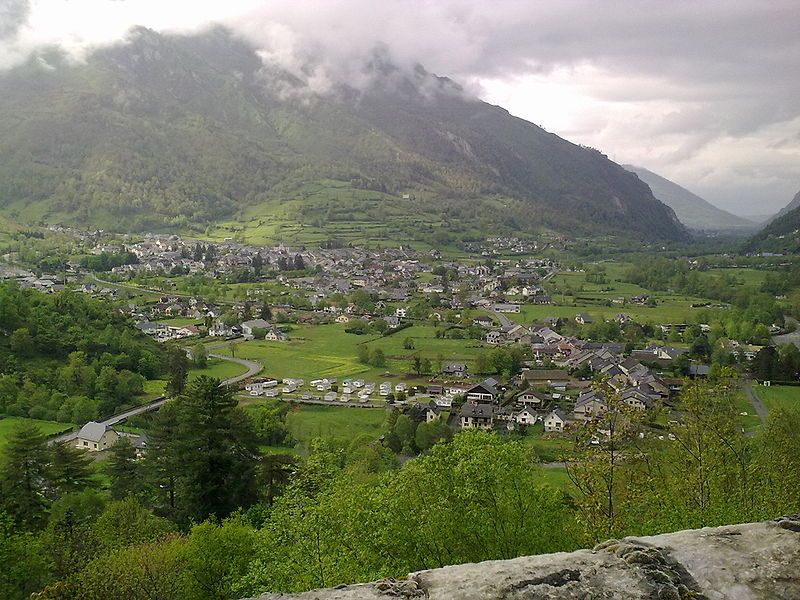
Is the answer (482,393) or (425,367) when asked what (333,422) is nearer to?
(482,393)

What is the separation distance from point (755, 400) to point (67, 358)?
67.8 m

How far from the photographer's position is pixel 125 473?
3306cm

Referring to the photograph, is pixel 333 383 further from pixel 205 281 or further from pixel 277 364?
pixel 205 281

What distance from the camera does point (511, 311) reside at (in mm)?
107250

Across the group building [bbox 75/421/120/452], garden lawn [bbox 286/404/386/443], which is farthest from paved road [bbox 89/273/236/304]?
building [bbox 75/421/120/452]

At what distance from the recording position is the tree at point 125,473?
3103 centimetres

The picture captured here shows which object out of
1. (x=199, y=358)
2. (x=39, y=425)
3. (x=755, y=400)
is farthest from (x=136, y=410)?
(x=755, y=400)

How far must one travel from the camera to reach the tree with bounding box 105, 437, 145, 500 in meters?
31.0

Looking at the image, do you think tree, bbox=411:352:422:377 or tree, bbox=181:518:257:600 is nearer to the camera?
tree, bbox=181:518:257:600

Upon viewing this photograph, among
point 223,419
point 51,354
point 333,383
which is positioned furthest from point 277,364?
point 223,419

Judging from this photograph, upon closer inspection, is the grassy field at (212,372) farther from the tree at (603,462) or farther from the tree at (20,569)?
the tree at (603,462)

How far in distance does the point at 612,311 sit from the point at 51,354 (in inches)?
3336

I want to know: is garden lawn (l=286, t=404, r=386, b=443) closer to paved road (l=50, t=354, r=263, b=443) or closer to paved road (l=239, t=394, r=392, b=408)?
paved road (l=239, t=394, r=392, b=408)

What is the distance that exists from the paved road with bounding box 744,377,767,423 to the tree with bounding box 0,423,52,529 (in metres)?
51.3
